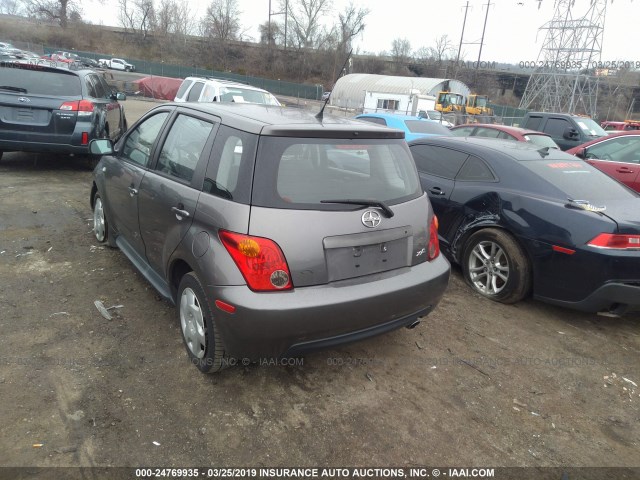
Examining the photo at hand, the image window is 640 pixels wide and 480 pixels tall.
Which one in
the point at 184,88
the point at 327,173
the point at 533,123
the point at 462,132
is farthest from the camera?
the point at 533,123

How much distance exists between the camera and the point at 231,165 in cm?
262

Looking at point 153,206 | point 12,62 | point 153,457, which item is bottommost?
point 153,457

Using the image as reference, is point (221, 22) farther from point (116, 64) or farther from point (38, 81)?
point (38, 81)

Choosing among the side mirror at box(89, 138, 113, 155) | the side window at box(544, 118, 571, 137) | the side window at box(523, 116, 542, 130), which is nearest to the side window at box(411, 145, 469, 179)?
the side mirror at box(89, 138, 113, 155)

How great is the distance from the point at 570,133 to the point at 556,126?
1.53m

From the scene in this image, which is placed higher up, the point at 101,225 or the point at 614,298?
the point at 614,298

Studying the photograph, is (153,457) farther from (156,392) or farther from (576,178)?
(576,178)

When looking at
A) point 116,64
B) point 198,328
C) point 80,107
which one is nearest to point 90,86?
point 80,107

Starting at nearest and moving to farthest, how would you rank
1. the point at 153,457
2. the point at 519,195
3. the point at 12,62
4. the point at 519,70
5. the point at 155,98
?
the point at 153,457 < the point at 519,195 < the point at 12,62 < the point at 155,98 < the point at 519,70

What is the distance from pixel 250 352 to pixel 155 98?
3151 centimetres

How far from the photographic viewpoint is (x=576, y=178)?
4.42 meters

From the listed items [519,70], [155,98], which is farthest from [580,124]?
[519,70]

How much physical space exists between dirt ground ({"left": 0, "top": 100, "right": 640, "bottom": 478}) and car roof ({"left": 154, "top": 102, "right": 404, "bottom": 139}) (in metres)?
1.60

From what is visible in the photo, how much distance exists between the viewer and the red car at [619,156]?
7.04 m
